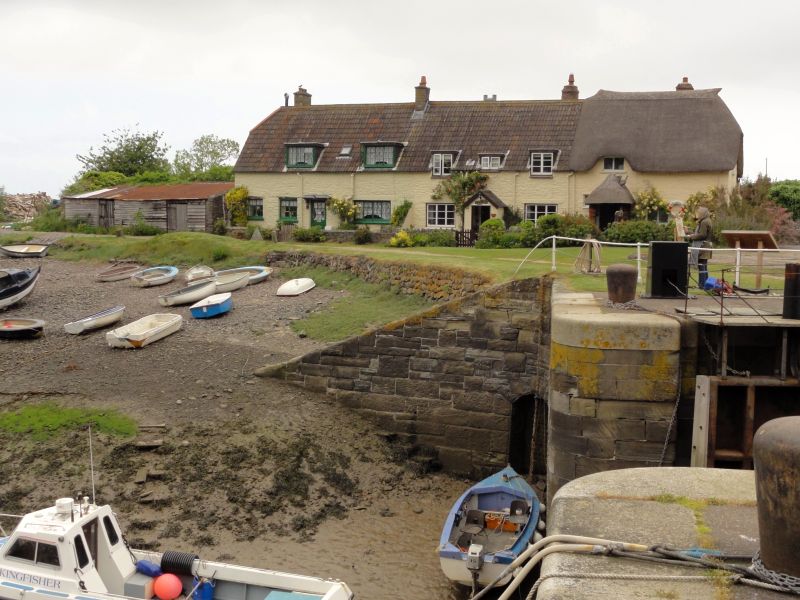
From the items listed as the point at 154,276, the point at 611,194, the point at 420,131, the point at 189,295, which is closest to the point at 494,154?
the point at 420,131

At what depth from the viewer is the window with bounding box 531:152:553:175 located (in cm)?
3666

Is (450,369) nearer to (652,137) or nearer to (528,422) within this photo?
(528,422)

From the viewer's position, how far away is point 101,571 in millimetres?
10789

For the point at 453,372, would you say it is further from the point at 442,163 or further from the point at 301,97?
the point at 301,97

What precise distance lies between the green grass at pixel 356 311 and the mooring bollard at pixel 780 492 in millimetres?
15103

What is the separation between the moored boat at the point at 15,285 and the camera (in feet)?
82.7

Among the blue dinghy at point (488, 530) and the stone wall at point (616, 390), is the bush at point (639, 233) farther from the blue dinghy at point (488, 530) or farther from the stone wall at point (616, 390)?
the stone wall at point (616, 390)

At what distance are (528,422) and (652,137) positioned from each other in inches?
883

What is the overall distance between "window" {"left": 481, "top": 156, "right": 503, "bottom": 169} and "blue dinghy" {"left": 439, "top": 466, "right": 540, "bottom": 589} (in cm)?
2434

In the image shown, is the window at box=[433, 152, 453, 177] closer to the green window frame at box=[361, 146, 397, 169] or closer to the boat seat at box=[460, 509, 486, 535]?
the green window frame at box=[361, 146, 397, 169]

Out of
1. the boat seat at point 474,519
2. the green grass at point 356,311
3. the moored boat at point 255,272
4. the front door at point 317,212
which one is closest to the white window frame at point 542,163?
the front door at point 317,212

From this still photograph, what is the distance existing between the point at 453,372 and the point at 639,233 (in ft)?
40.8

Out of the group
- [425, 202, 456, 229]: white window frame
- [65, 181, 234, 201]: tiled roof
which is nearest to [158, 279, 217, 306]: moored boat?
[425, 202, 456, 229]: white window frame

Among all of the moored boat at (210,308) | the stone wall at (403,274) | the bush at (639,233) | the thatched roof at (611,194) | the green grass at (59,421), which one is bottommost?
the green grass at (59,421)
